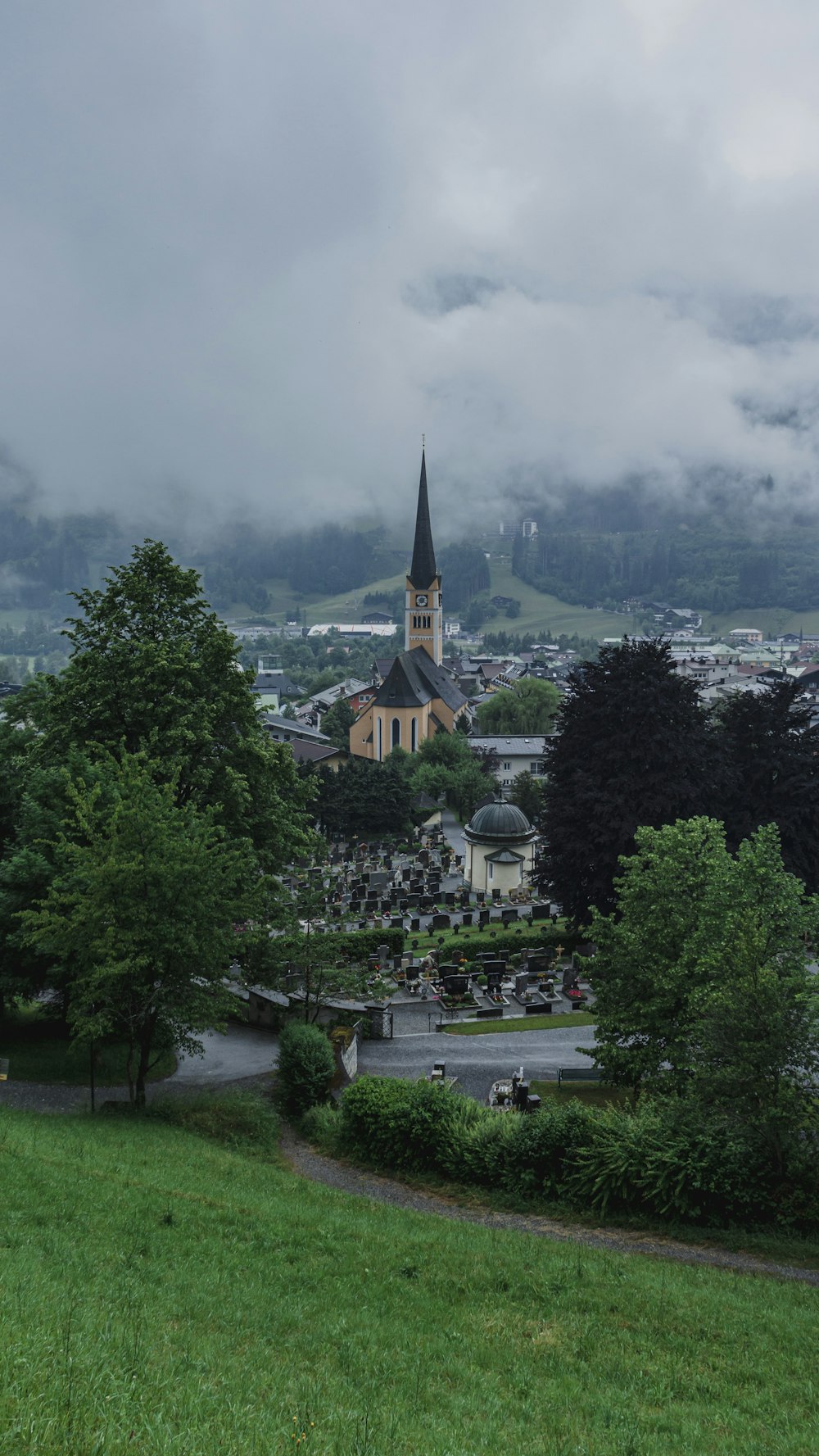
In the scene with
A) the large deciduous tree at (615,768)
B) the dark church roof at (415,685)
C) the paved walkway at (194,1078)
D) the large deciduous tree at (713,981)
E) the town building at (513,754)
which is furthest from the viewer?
the dark church roof at (415,685)

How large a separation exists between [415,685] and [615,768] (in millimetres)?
48742

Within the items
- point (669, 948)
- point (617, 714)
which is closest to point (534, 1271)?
point (669, 948)

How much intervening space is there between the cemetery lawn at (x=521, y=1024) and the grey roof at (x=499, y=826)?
14268mm

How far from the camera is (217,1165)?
12.7m

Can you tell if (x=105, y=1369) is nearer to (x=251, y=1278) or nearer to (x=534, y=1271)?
(x=251, y=1278)

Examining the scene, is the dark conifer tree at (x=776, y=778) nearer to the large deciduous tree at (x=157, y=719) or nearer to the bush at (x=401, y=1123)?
the large deciduous tree at (x=157, y=719)

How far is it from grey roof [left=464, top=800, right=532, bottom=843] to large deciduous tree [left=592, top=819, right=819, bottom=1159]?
1916cm

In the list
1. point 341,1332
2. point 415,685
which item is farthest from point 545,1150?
point 415,685

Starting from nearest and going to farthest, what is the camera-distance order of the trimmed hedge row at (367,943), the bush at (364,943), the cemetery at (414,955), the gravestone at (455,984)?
the cemetery at (414,955), the bush at (364,943), the gravestone at (455,984), the trimmed hedge row at (367,943)

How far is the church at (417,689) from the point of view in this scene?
71625 millimetres

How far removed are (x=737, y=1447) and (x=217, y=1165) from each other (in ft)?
25.6

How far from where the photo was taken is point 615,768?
87.8ft

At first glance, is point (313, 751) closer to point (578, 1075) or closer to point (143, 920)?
point (578, 1075)

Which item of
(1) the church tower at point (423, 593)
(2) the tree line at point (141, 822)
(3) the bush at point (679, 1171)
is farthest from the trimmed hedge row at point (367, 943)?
(1) the church tower at point (423, 593)
